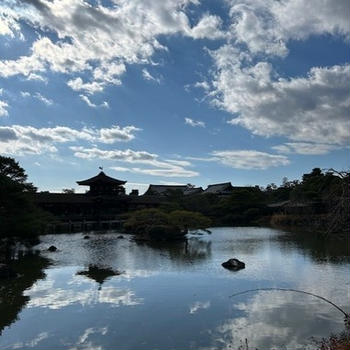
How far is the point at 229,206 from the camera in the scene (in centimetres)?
5653

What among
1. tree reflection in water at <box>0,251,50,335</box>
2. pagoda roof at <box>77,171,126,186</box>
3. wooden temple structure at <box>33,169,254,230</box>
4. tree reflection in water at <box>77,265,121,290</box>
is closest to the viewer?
tree reflection in water at <box>0,251,50,335</box>

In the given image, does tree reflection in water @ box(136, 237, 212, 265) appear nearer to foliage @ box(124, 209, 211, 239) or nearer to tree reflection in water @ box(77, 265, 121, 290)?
foliage @ box(124, 209, 211, 239)

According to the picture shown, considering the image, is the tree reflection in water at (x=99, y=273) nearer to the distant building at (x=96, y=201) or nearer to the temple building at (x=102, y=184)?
the distant building at (x=96, y=201)

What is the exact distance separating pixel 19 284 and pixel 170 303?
21.4 feet

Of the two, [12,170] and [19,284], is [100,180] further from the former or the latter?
[19,284]

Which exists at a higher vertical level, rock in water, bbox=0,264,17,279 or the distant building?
the distant building

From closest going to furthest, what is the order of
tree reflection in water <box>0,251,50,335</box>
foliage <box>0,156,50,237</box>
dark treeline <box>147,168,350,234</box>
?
tree reflection in water <box>0,251,50,335</box>
foliage <box>0,156,50,237</box>
dark treeline <box>147,168,350,234</box>

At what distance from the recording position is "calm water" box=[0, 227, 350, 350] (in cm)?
935

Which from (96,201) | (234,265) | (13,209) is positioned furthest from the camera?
(96,201)

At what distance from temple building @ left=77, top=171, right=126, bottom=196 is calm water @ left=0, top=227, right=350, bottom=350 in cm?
3272

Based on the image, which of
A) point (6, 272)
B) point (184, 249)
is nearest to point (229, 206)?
point (184, 249)

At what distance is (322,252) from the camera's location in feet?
76.5

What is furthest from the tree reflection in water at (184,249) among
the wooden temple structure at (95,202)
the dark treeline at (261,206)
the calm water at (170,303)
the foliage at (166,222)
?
the wooden temple structure at (95,202)

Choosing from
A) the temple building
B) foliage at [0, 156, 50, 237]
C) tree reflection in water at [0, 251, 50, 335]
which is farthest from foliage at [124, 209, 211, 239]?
the temple building
